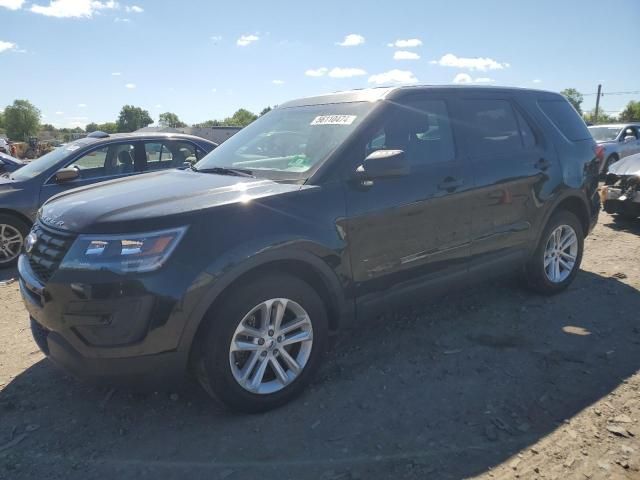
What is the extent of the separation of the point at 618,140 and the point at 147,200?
50.9ft

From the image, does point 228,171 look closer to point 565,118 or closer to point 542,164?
point 542,164

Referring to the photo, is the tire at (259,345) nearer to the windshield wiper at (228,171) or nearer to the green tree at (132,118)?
the windshield wiper at (228,171)

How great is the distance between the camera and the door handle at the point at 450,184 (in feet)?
11.9

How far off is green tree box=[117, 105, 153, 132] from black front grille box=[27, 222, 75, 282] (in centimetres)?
11954

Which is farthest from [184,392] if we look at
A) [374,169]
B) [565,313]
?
[565,313]

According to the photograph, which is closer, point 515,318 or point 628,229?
point 515,318

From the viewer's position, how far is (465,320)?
14.0ft

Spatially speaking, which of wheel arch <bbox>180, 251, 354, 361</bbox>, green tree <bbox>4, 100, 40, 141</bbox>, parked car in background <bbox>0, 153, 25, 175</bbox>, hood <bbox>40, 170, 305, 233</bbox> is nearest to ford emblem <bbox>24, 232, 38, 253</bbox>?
hood <bbox>40, 170, 305, 233</bbox>

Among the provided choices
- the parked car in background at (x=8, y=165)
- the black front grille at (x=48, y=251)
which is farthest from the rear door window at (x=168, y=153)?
the black front grille at (x=48, y=251)

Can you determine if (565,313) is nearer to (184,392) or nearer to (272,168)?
(272,168)

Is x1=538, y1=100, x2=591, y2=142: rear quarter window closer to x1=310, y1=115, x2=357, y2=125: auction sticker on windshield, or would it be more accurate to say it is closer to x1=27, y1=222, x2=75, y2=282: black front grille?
x1=310, y1=115, x2=357, y2=125: auction sticker on windshield

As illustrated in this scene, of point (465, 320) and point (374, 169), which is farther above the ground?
point (374, 169)

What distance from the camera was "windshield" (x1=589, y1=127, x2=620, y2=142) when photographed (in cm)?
1480

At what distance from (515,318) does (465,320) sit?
→ 0.45 meters
